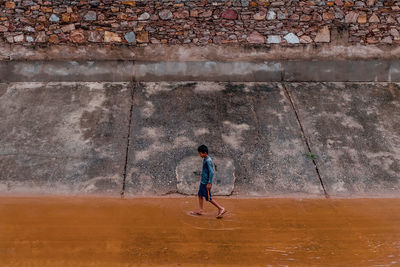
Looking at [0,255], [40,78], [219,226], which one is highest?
[40,78]

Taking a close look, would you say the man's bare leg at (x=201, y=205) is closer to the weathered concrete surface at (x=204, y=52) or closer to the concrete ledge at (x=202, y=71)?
the concrete ledge at (x=202, y=71)

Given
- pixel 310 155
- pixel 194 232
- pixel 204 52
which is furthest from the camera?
pixel 204 52

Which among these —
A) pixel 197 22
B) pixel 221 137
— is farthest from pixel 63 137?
pixel 197 22

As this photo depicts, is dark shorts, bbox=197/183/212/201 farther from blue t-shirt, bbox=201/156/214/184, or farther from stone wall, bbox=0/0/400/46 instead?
stone wall, bbox=0/0/400/46

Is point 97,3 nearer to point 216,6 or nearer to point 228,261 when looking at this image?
point 216,6

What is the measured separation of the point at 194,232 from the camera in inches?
216

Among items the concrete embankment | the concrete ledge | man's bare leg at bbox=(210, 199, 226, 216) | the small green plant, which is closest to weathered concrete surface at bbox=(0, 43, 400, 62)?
the concrete ledge

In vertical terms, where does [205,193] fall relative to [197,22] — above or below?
below

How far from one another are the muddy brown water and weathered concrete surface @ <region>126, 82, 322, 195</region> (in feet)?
1.51

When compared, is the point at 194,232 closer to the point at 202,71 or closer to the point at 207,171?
the point at 207,171

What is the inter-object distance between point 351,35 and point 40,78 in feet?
22.0

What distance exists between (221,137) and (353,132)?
2.52m

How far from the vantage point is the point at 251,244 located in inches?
206

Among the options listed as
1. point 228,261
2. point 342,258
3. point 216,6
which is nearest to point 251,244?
point 228,261
